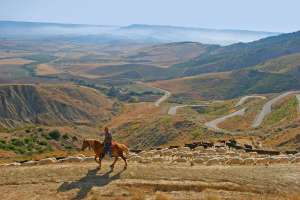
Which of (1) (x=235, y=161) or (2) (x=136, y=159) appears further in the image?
(1) (x=235, y=161)

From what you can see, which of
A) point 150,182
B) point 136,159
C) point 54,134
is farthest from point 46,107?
point 150,182

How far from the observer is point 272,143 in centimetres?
6838

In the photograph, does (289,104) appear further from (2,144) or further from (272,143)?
(2,144)

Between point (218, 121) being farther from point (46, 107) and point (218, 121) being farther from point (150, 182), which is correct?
point (150, 182)

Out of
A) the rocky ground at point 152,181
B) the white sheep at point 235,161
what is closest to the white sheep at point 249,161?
the white sheep at point 235,161

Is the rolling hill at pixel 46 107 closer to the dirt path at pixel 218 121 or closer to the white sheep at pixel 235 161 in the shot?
the dirt path at pixel 218 121

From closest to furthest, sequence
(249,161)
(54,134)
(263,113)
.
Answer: (249,161), (54,134), (263,113)

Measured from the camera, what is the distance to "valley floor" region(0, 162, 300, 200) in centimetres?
2273

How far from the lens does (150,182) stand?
23.8 meters

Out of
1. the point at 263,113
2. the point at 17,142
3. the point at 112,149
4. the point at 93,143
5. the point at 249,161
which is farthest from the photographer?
the point at 263,113

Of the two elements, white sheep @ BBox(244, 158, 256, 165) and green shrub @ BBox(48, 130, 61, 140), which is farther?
green shrub @ BBox(48, 130, 61, 140)

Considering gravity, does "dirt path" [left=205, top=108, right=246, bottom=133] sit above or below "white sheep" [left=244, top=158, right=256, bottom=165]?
below

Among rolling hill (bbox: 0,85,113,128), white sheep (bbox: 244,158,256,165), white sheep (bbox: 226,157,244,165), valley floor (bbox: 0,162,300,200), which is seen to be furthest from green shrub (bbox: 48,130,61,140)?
white sheep (bbox: 244,158,256,165)

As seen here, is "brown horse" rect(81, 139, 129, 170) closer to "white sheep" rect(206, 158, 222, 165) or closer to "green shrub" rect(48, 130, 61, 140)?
"white sheep" rect(206, 158, 222, 165)
